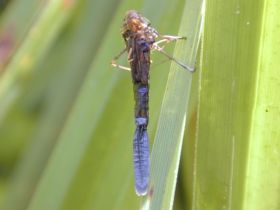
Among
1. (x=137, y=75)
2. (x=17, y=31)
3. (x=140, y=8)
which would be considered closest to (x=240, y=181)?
(x=137, y=75)

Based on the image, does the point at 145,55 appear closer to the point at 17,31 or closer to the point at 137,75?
the point at 137,75

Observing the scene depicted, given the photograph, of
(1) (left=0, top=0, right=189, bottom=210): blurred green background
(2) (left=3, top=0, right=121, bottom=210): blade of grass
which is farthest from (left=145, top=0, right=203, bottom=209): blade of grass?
(2) (left=3, top=0, right=121, bottom=210): blade of grass

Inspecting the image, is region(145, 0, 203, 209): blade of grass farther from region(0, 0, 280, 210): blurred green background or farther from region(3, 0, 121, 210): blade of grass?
region(3, 0, 121, 210): blade of grass

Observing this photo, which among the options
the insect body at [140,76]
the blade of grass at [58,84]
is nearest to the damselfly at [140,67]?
the insect body at [140,76]

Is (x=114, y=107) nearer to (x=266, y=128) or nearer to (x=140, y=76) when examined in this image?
(x=140, y=76)

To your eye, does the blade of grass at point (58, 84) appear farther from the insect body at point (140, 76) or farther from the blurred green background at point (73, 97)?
the insect body at point (140, 76)

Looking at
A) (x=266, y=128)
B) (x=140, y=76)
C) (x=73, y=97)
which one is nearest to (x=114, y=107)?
(x=140, y=76)
